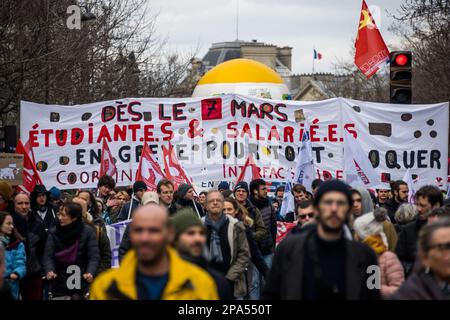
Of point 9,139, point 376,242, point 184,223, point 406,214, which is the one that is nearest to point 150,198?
point 406,214

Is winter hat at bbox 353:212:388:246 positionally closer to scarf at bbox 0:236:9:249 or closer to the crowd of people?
the crowd of people

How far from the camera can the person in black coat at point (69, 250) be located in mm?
11250

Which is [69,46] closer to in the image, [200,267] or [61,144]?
[61,144]

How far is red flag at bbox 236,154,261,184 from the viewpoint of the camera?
724 inches

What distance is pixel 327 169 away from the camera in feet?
61.3

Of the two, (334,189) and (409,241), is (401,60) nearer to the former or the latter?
(409,241)

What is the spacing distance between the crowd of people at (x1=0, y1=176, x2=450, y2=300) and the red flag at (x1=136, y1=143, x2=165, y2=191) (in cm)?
49

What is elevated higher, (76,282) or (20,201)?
(20,201)

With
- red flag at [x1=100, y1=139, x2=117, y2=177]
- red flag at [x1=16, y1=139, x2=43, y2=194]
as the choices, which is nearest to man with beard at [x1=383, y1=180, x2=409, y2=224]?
red flag at [x1=100, y1=139, x2=117, y2=177]

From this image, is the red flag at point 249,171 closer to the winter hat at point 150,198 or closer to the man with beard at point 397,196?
the man with beard at point 397,196

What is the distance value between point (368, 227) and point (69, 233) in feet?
10.2

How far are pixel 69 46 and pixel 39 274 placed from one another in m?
16.0

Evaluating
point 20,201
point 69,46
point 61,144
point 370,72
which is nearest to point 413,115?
point 370,72

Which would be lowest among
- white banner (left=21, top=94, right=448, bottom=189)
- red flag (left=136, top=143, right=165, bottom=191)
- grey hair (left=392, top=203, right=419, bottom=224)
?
grey hair (left=392, top=203, right=419, bottom=224)
